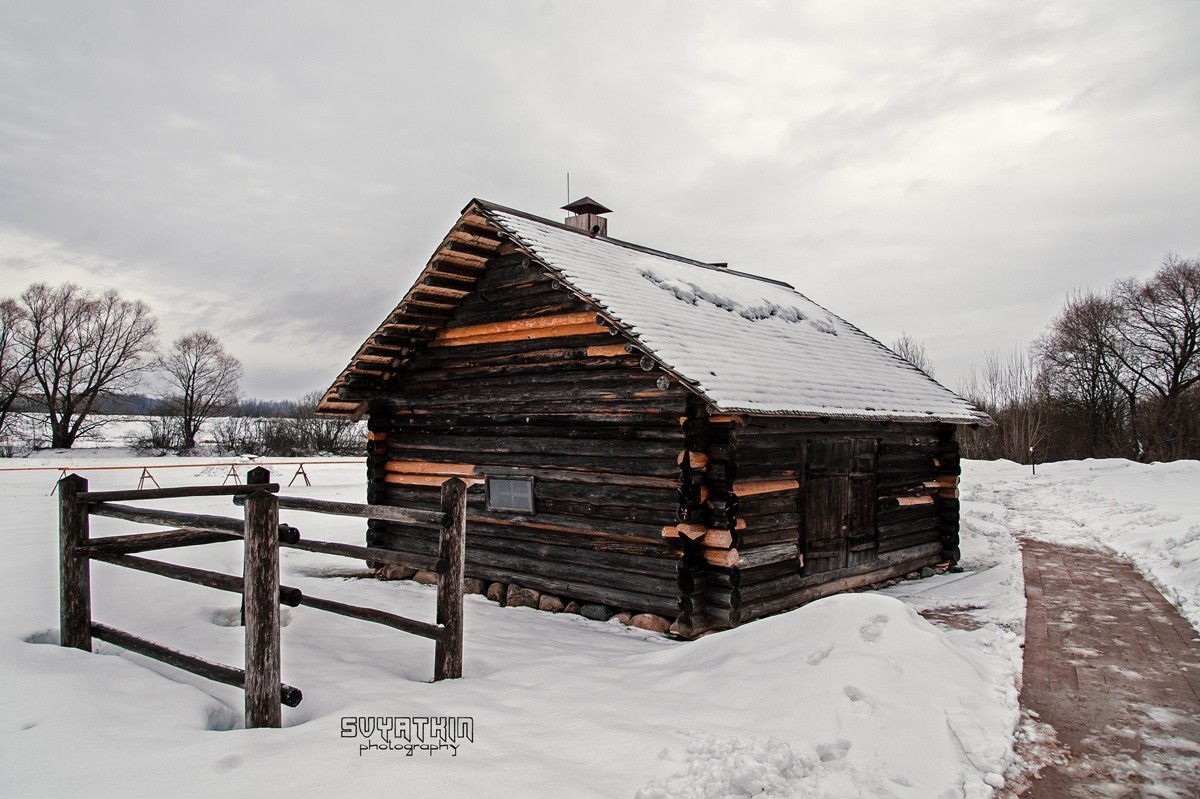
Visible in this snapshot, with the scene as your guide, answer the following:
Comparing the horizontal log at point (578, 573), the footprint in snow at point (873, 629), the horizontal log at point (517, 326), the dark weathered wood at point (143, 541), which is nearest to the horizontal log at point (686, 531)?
the horizontal log at point (578, 573)

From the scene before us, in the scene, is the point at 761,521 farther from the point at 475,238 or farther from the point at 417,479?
the point at 417,479

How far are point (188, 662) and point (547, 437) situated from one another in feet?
19.8

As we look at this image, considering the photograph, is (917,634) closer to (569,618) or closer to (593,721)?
(593,721)

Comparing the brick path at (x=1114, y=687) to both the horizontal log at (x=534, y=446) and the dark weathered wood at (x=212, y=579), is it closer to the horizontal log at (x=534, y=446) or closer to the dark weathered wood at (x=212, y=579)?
the horizontal log at (x=534, y=446)

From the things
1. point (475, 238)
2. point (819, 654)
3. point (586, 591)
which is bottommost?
point (586, 591)

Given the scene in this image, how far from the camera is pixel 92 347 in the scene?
46.7m

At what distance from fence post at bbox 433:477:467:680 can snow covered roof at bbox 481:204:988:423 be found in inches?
133

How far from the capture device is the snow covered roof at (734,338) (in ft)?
30.2

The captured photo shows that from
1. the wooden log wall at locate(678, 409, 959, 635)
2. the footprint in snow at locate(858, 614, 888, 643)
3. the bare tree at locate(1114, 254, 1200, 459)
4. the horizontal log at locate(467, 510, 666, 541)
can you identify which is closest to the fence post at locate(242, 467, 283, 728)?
the footprint in snow at locate(858, 614, 888, 643)

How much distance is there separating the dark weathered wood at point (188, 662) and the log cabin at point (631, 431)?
5.12 meters

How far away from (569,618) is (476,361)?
429 cm

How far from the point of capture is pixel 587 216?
16.5 metres

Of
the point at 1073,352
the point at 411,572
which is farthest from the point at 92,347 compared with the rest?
the point at 1073,352

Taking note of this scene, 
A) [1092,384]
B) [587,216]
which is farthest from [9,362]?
[1092,384]
